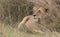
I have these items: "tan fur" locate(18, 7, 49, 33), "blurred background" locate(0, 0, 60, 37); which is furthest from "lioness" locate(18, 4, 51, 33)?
"blurred background" locate(0, 0, 60, 37)

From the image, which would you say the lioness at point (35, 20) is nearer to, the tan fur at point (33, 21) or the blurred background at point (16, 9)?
the tan fur at point (33, 21)

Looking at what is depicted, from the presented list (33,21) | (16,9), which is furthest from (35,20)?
(16,9)

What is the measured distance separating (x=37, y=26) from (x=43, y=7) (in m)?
1.09

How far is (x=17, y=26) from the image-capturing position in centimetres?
948

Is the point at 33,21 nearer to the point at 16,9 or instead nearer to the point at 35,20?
the point at 35,20

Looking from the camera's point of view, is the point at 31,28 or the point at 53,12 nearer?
the point at 31,28

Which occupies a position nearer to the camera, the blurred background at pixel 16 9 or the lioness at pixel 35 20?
the lioness at pixel 35 20

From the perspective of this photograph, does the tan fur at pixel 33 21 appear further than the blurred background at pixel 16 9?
No

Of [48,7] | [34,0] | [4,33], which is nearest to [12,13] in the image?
[34,0]

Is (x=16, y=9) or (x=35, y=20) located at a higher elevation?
(x=16, y=9)

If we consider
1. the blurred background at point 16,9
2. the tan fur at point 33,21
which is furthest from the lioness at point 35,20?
the blurred background at point 16,9

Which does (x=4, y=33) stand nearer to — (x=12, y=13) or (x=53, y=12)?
(x=53, y=12)

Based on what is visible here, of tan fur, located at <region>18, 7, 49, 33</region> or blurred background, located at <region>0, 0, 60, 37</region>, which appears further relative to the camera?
blurred background, located at <region>0, 0, 60, 37</region>

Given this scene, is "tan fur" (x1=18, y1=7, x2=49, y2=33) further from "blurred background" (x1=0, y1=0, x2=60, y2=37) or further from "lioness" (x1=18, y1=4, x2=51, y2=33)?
"blurred background" (x1=0, y1=0, x2=60, y2=37)
